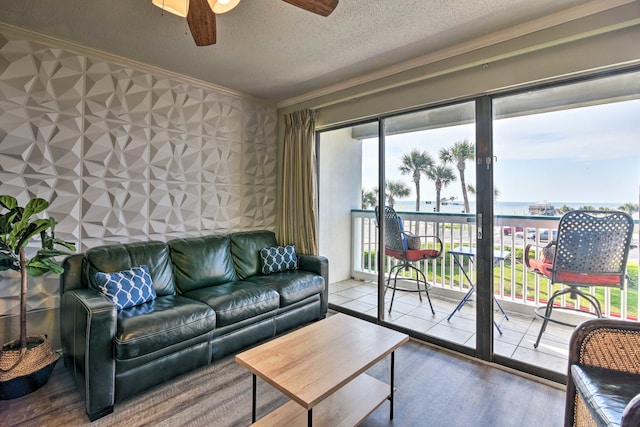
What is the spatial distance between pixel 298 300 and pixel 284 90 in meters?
2.40

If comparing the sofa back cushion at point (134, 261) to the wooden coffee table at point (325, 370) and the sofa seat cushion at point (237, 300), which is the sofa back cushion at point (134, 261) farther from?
the wooden coffee table at point (325, 370)

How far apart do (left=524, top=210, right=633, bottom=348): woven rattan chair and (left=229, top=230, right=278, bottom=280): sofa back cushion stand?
2.72 m

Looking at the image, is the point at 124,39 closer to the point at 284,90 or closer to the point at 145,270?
the point at 284,90

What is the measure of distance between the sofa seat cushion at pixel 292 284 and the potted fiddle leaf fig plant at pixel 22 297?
5.22 feet

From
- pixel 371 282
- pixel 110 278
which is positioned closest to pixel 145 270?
pixel 110 278

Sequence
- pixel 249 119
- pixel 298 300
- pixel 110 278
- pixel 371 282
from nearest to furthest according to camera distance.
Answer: pixel 110 278 → pixel 298 300 → pixel 249 119 → pixel 371 282

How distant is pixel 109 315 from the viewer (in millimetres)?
1798

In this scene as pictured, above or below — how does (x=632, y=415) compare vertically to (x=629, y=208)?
below

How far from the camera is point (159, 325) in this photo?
6.51ft

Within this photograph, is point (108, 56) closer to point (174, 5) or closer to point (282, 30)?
point (174, 5)

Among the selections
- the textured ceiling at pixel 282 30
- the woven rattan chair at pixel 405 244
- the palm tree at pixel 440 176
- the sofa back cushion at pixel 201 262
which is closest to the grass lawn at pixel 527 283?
the woven rattan chair at pixel 405 244

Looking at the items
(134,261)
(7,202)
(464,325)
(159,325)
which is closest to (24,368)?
(159,325)

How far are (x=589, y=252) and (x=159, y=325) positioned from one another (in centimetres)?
303

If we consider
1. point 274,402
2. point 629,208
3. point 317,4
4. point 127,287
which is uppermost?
Result: point 317,4
